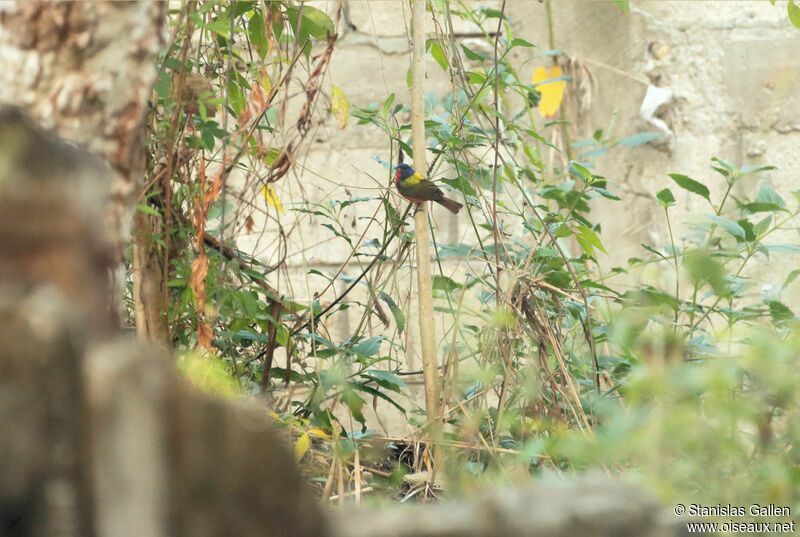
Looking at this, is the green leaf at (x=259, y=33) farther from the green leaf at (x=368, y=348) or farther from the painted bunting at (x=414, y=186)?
the green leaf at (x=368, y=348)

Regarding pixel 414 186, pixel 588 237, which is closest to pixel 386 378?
pixel 414 186

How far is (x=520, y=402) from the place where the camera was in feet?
8.41

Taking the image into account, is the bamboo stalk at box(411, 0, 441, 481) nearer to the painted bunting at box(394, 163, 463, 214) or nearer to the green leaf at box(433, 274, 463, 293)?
the painted bunting at box(394, 163, 463, 214)

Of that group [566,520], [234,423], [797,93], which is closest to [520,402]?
[566,520]

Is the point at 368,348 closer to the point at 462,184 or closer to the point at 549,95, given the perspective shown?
the point at 462,184

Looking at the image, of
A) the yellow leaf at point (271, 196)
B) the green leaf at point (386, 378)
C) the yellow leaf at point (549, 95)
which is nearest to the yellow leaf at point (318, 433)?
the green leaf at point (386, 378)

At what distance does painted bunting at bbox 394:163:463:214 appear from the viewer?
250 centimetres

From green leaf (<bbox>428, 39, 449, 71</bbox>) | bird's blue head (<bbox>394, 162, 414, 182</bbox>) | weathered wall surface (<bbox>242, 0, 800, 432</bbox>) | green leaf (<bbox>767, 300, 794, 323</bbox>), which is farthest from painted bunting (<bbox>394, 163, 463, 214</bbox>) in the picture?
weathered wall surface (<bbox>242, 0, 800, 432</bbox>)

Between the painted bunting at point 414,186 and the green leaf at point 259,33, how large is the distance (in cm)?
47

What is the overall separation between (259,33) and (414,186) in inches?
21.9

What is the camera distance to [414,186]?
253cm

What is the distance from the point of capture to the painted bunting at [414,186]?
2502 mm

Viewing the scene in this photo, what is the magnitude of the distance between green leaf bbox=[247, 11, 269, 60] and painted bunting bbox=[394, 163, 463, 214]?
467 millimetres

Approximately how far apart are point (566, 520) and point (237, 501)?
0.35 meters
